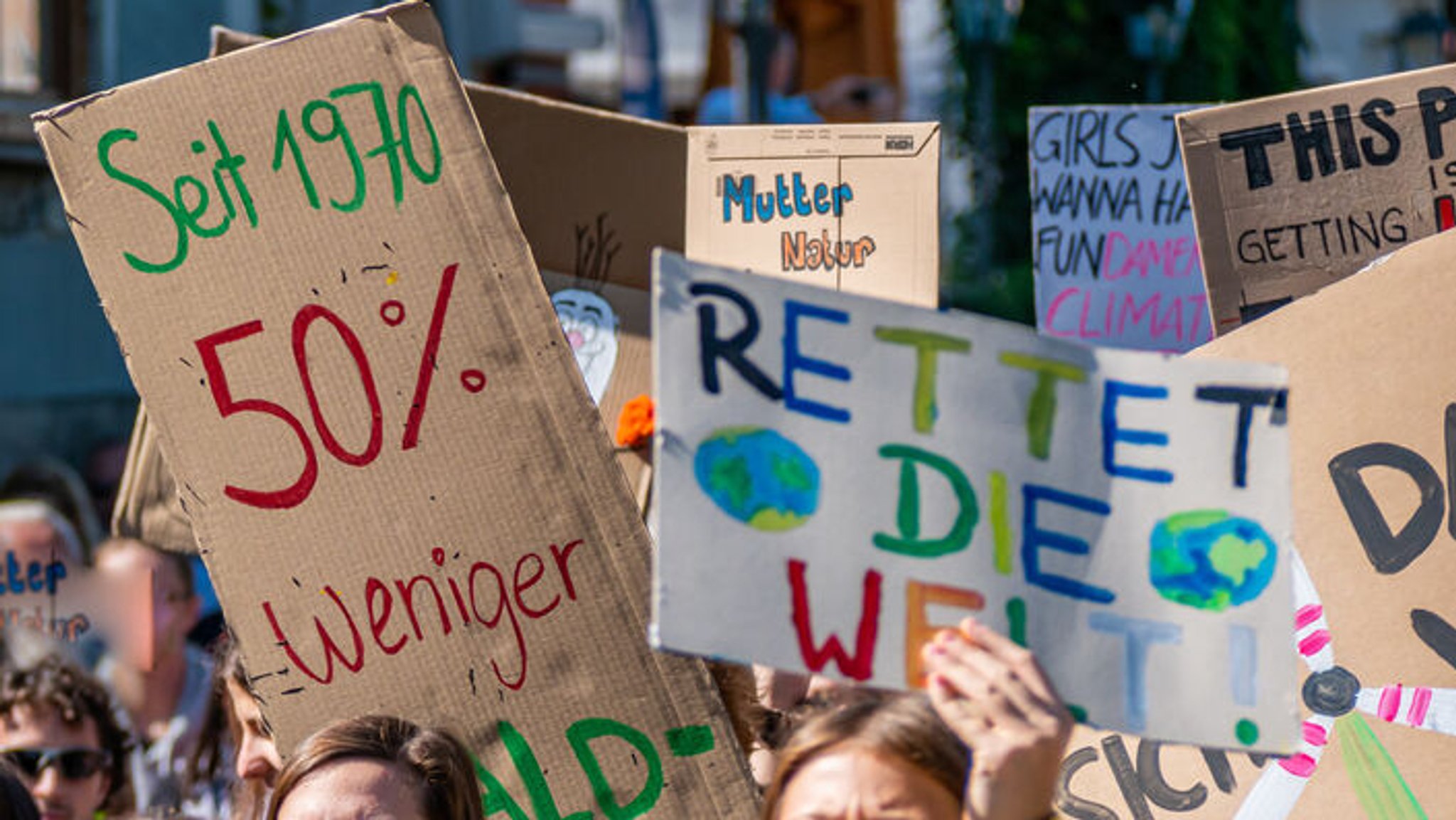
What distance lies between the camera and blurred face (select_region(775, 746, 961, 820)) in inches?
72.9

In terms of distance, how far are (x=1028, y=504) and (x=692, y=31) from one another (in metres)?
20.1

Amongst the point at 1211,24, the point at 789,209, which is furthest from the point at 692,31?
the point at 789,209

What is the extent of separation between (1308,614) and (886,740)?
0.68 meters

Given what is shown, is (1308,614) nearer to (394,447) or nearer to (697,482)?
(697,482)

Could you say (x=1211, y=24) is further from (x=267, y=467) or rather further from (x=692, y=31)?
(x=267, y=467)

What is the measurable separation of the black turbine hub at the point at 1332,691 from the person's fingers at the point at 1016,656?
686 millimetres

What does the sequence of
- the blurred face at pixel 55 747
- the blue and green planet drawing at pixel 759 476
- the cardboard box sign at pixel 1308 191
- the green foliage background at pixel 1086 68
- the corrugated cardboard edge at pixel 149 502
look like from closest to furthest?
1. the blue and green planet drawing at pixel 759 476
2. the cardboard box sign at pixel 1308 191
3. the corrugated cardboard edge at pixel 149 502
4. the blurred face at pixel 55 747
5. the green foliage background at pixel 1086 68

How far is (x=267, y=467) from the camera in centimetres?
221

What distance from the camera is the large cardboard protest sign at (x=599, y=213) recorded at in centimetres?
296

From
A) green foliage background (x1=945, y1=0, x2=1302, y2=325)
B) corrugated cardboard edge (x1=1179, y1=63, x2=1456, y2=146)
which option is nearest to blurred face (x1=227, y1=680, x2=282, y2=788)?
corrugated cardboard edge (x1=1179, y1=63, x2=1456, y2=146)

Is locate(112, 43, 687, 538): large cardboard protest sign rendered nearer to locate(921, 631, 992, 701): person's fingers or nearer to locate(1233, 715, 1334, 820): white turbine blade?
locate(1233, 715, 1334, 820): white turbine blade

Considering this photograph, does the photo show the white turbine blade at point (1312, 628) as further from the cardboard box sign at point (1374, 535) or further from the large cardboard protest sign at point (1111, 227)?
the large cardboard protest sign at point (1111, 227)

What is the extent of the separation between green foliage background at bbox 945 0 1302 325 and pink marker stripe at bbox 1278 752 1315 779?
11.7 m

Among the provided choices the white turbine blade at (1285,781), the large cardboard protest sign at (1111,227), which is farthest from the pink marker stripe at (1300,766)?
the large cardboard protest sign at (1111,227)
